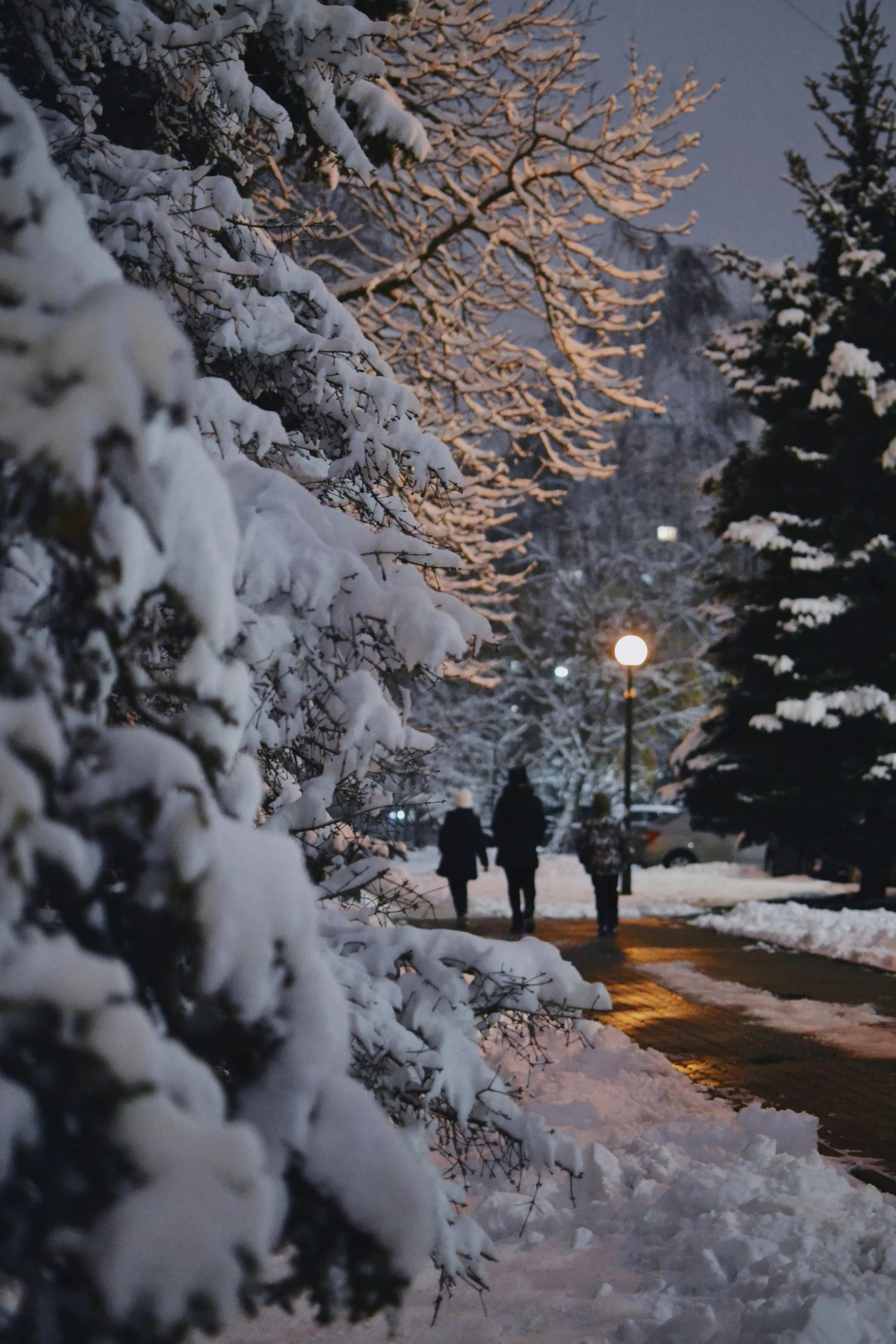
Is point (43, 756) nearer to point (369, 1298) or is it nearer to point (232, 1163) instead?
point (232, 1163)

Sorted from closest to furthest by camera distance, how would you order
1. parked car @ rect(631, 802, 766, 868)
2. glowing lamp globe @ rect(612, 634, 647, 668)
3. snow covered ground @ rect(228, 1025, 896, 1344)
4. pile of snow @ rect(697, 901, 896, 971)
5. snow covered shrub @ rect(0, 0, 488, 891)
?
snow covered shrub @ rect(0, 0, 488, 891) < snow covered ground @ rect(228, 1025, 896, 1344) < pile of snow @ rect(697, 901, 896, 971) < glowing lamp globe @ rect(612, 634, 647, 668) < parked car @ rect(631, 802, 766, 868)

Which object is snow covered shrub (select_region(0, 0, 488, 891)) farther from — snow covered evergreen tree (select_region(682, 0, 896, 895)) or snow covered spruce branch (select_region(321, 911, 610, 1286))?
snow covered evergreen tree (select_region(682, 0, 896, 895))

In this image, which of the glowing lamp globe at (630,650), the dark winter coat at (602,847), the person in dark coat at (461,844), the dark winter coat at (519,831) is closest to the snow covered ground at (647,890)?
the person in dark coat at (461,844)

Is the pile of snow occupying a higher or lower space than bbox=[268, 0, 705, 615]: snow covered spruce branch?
lower

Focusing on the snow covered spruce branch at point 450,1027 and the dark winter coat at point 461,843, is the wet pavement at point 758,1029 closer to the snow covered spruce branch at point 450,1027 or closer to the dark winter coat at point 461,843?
the dark winter coat at point 461,843

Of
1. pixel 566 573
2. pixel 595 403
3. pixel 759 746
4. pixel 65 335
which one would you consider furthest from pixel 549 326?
pixel 566 573

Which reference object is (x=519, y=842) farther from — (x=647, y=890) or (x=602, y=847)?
(x=647, y=890)

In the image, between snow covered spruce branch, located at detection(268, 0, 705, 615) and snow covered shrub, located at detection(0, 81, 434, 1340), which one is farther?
snow covered spruce branch, located at detection(268, 0, 705, 615)

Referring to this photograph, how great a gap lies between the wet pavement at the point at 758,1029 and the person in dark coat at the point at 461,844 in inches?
28.2

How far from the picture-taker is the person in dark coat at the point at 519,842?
1334 centimetres

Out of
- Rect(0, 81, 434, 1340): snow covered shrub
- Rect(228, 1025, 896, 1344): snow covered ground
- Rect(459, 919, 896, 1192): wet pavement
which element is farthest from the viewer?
Rect(459, 919, 896, 1192): wet pavement

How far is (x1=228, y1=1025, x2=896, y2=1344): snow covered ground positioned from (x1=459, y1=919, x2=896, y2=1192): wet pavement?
24.8 inches

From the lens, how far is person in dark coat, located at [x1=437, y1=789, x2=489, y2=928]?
14070 millimetres

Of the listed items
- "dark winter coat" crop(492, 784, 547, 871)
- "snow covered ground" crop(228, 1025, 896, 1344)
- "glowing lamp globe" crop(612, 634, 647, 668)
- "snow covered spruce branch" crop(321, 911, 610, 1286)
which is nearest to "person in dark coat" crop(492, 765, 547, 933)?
"dark winter coat" crop(492, 784, 547, 871)
